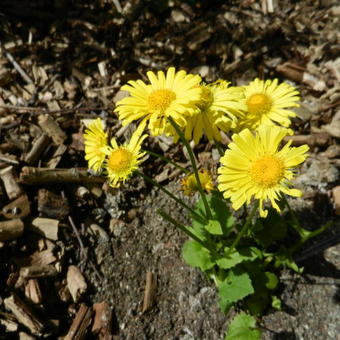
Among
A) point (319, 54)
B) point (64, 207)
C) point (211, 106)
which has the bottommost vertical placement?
point (64, 207)

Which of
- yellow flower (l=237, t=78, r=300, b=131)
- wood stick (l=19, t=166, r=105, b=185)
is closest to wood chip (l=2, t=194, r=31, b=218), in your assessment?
wood stick (l=19, t=166, r=105, b=185)

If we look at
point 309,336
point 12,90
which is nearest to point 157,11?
point 12,90

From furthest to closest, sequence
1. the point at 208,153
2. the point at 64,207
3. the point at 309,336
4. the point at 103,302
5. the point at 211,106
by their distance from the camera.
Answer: the point at 208,153
the point at 64,207
the point at 103,302
the point at 309,336
the point at 211,106

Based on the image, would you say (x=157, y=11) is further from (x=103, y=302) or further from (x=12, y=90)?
(x=103, y=302)

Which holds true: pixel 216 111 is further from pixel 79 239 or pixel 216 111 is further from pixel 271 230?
pixel 79 239

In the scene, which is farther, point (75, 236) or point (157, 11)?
point (157, 11)

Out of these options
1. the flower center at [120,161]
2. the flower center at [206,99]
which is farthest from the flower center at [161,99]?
the flower center at [120,161]
